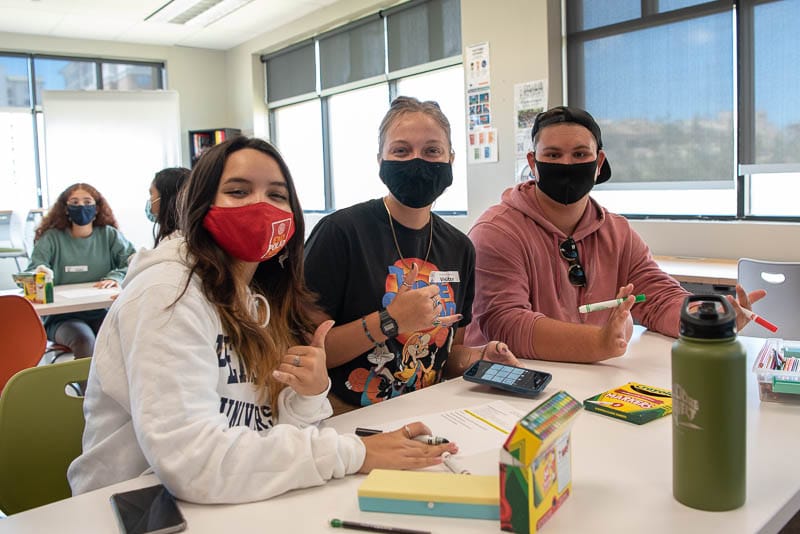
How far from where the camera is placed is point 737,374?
2.76 ft

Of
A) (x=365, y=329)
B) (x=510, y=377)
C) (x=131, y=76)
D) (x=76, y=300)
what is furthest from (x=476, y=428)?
(x=131, y=76)

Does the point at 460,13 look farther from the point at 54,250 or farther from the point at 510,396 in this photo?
the point at 510,396

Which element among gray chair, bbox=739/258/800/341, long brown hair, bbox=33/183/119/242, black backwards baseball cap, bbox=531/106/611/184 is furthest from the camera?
long brown hair, bbox=33/183/119/242

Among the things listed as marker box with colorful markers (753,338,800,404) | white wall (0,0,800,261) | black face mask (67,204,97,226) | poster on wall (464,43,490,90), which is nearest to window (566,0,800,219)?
white wall (0,0,800,261)

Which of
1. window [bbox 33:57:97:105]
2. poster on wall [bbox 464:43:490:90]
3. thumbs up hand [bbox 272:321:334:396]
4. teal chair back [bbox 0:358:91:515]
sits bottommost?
teal chair back [bbox 0:358:91:515]

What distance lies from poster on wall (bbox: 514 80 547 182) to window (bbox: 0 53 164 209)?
5.13 metres

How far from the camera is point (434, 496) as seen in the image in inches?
36.4

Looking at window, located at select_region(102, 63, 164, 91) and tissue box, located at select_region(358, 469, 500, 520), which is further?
window, located at select_region(102, 63, 164, 91)

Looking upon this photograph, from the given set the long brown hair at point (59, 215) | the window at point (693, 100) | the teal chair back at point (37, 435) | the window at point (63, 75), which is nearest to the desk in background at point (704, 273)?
the window at point (693, 100)

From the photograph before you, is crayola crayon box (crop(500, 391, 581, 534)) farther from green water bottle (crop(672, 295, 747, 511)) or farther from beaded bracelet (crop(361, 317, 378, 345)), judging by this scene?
beaded bracelet (crop(361, 317, 378, 345))

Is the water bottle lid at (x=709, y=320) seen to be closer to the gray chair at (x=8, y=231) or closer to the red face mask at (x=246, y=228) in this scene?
the red face mask at (x=246, y=228)

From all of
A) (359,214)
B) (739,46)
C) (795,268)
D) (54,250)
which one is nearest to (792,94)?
(739,46)

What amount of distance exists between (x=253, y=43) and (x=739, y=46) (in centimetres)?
542

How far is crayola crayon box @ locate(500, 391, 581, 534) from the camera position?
84 centimetres
